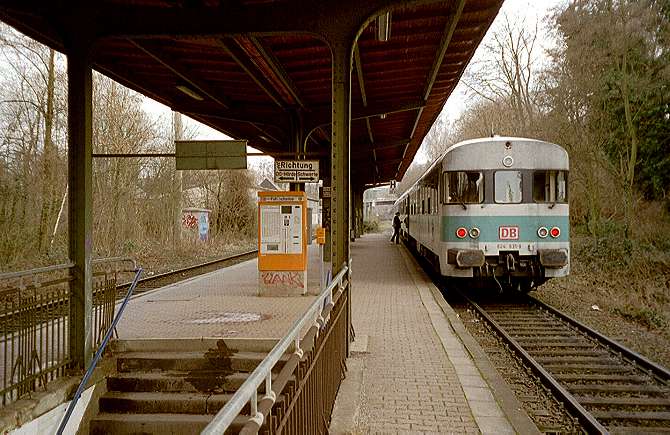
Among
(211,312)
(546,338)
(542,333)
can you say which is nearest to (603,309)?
(542,333)

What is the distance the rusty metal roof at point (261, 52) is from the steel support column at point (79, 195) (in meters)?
0.39

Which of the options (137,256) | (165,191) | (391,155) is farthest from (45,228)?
(391,155)

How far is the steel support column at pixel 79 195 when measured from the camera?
5.79m

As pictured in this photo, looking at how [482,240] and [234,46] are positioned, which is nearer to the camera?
[234,46]

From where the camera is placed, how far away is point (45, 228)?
1616 cm

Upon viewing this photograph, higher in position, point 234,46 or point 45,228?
point 234,46

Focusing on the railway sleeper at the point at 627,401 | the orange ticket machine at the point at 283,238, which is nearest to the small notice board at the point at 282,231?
the orange ticket machine at the point at 283,238

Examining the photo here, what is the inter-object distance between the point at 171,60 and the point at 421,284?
8540 mm

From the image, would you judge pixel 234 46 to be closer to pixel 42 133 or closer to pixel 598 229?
pixel 42 133

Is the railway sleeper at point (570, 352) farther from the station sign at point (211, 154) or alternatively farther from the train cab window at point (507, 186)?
the station sign at point (211, 154)

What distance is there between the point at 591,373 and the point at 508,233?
462 centimetres

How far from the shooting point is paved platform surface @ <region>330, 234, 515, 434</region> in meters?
4.93

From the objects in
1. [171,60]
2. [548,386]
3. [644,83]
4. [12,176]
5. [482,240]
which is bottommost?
[548,386]

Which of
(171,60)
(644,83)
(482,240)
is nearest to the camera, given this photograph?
(171,60)
